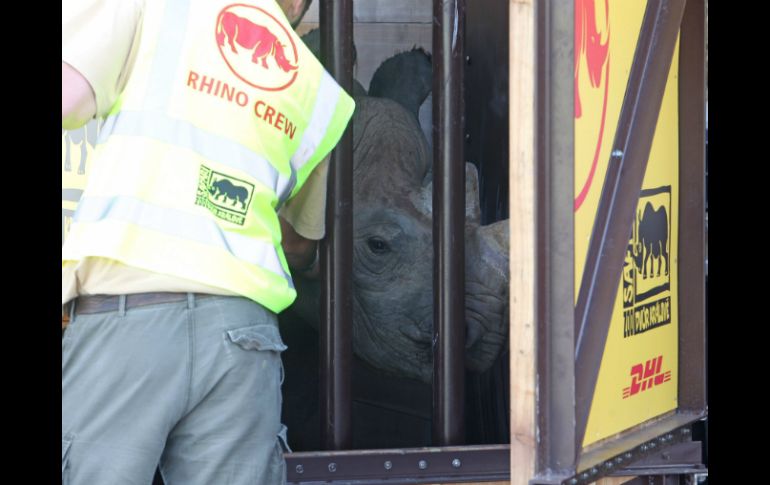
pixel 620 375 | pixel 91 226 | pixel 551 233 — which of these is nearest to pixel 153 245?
pixel 91 226

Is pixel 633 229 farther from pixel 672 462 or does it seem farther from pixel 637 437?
pixel 672 462

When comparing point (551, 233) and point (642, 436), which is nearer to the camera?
point (551, 233)

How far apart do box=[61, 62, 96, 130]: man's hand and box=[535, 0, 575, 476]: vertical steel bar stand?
3.27ft

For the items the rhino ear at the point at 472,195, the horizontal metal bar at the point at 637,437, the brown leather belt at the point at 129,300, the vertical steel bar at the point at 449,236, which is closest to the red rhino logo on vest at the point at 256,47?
the brown leather belt at the point at 129,300

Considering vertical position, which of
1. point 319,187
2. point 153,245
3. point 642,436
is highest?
point 319,187

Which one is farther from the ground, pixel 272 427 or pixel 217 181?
pixel 217 181

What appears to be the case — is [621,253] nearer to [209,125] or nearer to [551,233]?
[551,233]

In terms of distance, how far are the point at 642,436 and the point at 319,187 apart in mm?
1105

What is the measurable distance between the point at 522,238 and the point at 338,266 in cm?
A: 111

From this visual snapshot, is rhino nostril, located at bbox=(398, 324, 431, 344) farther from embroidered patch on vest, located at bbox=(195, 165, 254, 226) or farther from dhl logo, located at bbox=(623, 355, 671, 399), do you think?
embroidered patch on vest, located at bbox=(195, 165, 254, 226)

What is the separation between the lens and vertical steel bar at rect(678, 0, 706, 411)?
366 cm

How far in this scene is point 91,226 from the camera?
2.73 metres

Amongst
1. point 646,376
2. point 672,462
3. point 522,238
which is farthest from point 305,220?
point 672,462

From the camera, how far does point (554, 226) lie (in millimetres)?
2777
